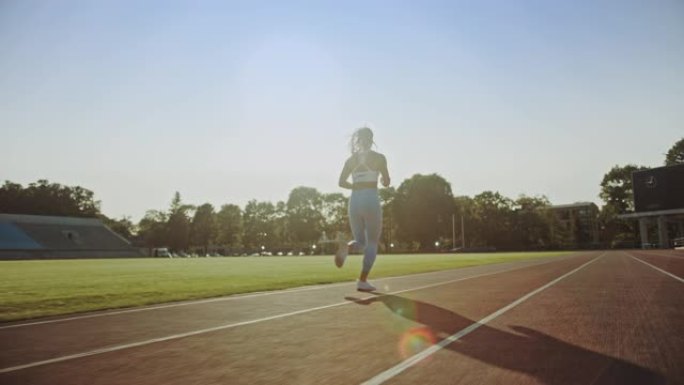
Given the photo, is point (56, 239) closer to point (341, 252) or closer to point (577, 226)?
point (341, 252)

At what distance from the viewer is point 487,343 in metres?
3.64

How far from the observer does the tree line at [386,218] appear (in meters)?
95.6

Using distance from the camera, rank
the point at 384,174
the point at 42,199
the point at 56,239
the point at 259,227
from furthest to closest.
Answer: the point at 259,227
the point at 42,199
the point at 56,239
the point at 384,174

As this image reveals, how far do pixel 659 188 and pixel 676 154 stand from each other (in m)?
26.8

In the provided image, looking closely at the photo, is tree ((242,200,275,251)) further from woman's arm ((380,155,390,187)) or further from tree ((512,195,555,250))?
woman's arm ((380,155,390,187))

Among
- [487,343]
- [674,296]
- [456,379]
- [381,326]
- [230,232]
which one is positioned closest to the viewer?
[456,379]

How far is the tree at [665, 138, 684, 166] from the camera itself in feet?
283

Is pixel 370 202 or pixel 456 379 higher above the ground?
pixel 370 202

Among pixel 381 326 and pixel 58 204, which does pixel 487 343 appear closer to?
pixel 381 326

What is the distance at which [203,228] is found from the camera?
145875 millimetres

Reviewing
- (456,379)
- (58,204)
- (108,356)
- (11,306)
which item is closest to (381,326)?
(456,379)

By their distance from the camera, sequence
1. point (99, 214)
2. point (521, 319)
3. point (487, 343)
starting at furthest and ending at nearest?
1. point (99, 214)
2. point (521, 319)
3. point (487, 343)

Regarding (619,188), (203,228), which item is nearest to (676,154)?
(619,188)

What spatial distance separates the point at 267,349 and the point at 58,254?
257ft
